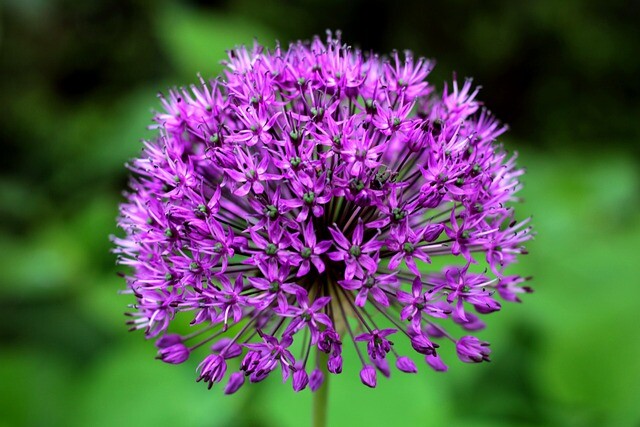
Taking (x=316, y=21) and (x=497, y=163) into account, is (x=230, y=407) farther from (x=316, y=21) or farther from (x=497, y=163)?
(x=316, y=21)

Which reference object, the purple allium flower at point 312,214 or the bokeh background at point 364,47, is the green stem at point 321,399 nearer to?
the purple allium flower at point 312,214

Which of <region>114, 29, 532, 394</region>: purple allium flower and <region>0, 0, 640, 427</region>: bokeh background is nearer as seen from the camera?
<region>114, 29, 532, 394</region>: purple allium flower

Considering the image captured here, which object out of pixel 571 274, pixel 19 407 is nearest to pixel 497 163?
pixel 571 274

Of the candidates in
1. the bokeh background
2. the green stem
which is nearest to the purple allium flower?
the green stem

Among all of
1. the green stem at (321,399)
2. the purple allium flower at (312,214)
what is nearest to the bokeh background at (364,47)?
the green stem at (321,399)

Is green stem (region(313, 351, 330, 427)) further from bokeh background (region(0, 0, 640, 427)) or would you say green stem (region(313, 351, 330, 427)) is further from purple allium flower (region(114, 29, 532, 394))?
bokeh background (region(0, 0, 640, 427))

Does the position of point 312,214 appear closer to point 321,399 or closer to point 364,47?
point 321,399

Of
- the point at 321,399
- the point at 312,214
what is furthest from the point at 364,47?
the point at 321,399

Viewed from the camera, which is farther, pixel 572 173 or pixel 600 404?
pixel 572 173
